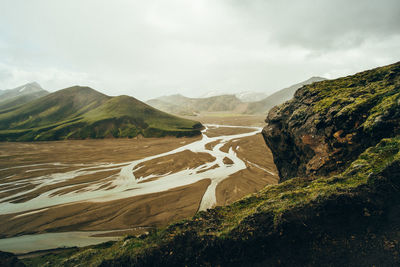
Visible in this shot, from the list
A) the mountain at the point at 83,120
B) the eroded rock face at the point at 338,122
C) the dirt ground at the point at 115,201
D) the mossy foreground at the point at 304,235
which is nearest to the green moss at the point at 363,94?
the eroded rock face at the point at 338,122

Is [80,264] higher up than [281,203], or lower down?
lower down

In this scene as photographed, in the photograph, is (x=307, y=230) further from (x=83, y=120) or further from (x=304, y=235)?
(x=83, y=120)

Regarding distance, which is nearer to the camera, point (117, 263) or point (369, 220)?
point (369, 220)

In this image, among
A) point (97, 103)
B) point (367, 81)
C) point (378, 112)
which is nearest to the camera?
point (378, 112)

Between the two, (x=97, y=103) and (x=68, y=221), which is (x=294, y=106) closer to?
(x=68, y=221)

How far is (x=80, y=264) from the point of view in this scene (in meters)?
7.27

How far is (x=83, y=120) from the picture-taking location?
87.2m

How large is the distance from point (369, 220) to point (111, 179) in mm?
30701

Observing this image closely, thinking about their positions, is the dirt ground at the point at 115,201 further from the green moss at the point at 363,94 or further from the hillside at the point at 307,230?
the green moss at the point at 363,94

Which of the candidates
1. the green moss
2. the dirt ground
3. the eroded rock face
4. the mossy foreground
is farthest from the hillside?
the dirt ground

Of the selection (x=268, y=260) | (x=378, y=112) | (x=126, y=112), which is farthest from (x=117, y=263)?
(x=126, y=112)

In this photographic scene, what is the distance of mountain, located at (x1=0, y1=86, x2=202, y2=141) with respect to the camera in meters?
75.3

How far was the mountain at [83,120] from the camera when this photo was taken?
75.3m

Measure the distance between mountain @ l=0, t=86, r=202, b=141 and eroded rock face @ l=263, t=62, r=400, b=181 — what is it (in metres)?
63.6
